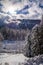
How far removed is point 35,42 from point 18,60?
350mm

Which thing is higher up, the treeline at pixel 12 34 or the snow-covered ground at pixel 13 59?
the treeline at pixel 12 34

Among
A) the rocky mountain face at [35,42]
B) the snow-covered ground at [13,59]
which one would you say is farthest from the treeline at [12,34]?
the snow-covered ground at [13,59]

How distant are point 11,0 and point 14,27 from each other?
0.40 meters

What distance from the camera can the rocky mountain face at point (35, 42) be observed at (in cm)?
233

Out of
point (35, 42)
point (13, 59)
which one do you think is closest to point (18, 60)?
point (13, 59)

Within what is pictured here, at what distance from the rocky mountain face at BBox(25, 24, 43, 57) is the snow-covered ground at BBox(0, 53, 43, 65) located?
3.1 inches

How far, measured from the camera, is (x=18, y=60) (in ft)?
7.61

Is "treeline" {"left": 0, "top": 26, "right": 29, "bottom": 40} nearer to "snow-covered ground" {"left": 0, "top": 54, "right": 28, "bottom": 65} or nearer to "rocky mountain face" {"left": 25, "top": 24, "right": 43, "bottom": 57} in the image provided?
"rocky mountain face" {"left": 25, "top": 24, "right": 43, "bottom": 57}

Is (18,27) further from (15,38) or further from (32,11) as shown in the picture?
(32,11)

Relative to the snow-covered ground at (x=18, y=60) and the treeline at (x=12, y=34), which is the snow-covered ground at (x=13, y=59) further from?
the treeline at (x=12, y=34)

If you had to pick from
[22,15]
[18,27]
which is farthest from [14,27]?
[22,15]

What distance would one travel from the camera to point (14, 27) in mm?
2434

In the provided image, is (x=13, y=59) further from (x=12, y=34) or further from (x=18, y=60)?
(x=12, y=34)

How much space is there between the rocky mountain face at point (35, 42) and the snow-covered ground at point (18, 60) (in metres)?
0.08
